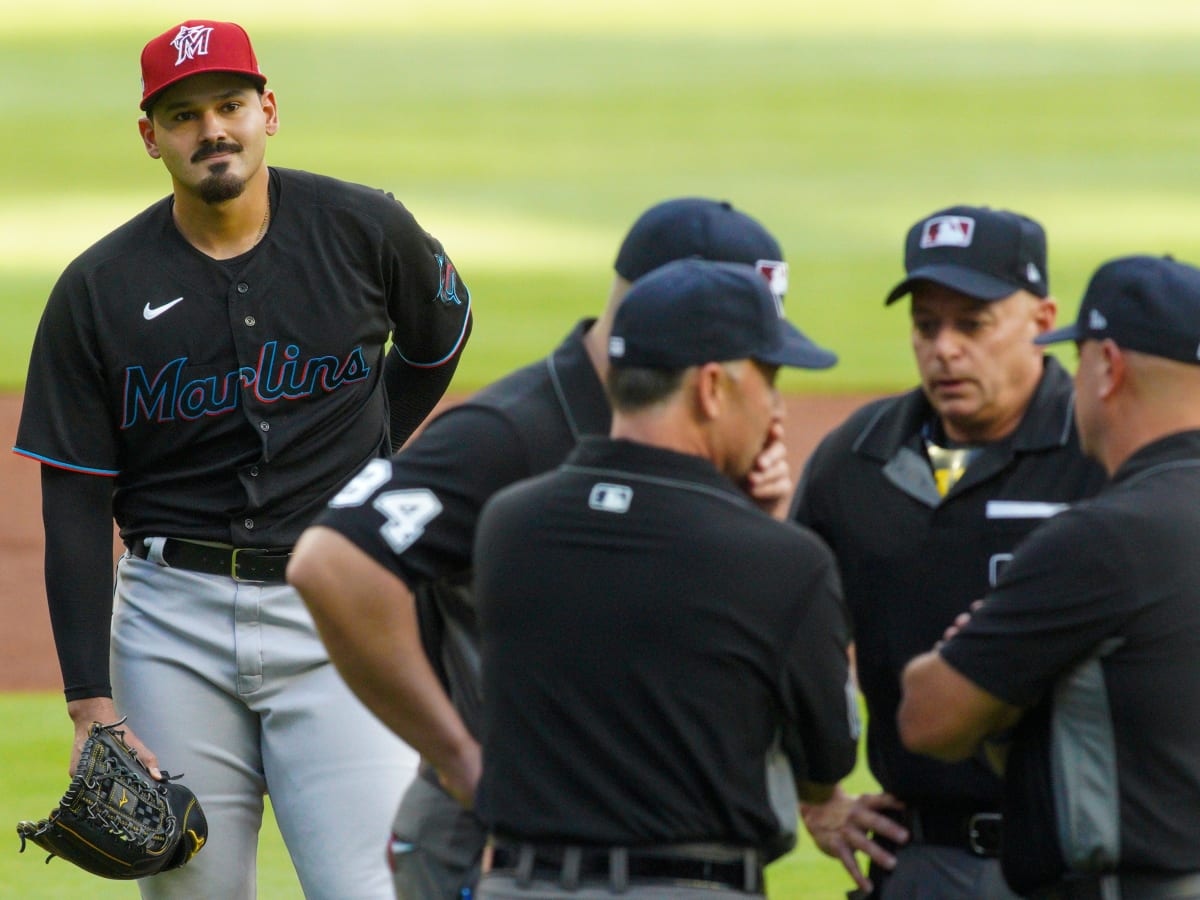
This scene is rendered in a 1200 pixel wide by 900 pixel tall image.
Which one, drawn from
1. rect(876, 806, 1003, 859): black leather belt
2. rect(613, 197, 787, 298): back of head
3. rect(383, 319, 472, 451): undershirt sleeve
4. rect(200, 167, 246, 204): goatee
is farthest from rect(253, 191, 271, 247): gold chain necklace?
rect(876, 806, 1003, 859): black leather belt

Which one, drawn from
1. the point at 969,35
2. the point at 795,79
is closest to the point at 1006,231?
the point at 795,79

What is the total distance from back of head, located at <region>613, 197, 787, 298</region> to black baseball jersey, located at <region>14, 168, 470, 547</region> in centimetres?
133

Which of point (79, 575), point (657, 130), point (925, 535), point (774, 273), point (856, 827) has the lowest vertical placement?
point (856, 827)

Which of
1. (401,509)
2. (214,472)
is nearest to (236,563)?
(214,472)

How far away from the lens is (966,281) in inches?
134

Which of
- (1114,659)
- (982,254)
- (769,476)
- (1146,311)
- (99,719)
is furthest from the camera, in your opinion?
(99,719)

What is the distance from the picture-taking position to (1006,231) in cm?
346

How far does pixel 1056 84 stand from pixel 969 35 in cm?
250

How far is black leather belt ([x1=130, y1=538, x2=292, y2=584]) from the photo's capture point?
167 inches

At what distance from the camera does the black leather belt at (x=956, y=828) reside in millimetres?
3254

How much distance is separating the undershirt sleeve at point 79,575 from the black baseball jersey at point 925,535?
170 cm

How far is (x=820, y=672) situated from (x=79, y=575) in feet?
6.79

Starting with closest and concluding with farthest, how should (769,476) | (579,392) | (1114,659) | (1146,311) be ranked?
(1114,659)
(1146,311)
(769,476)
(579,392)

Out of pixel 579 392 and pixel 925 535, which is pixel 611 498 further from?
pixel 925 535
